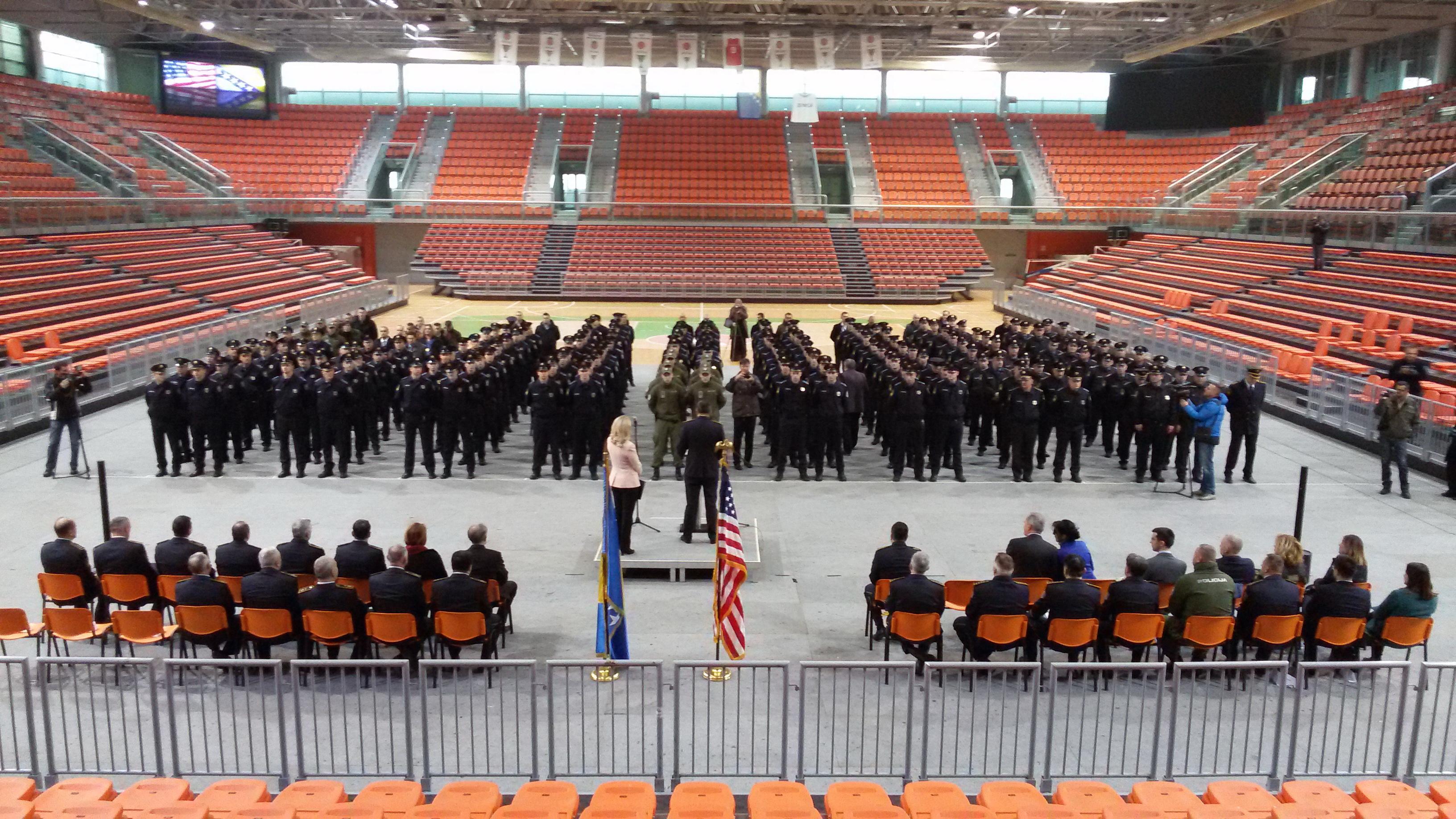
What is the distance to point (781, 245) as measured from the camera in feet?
143

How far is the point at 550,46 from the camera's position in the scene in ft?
102

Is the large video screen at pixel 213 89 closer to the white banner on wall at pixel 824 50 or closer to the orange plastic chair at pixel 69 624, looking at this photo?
the white banner on wall at pixel 824 50

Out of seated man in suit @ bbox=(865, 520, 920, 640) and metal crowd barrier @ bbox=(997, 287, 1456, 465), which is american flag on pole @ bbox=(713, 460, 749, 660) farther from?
metal crowd barrier @ bbox=(997, 287, 1456, 465)

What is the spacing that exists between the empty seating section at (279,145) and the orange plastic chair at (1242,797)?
4331cm

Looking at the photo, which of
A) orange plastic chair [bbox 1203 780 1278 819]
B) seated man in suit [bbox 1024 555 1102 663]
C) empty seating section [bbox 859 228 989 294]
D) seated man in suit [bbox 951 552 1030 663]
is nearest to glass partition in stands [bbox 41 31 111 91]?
empty seating section [bbox 859 228 989 294]

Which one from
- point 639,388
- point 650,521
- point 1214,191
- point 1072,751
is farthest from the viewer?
point 1214,191

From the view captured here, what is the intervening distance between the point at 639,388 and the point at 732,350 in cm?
402

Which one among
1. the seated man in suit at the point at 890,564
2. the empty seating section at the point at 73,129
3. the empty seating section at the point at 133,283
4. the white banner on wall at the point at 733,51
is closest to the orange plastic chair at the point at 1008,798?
the seated man in suit at the point at 890,564

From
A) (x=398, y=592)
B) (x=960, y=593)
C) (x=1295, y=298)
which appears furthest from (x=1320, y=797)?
(x=1295, y=298)

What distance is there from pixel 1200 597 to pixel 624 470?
5631mm

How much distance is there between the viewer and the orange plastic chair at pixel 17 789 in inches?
215

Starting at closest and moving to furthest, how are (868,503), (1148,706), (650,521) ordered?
(1148,706) < (650,521) < (868,503)

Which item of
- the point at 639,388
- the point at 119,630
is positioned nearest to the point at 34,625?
the point at 119,630

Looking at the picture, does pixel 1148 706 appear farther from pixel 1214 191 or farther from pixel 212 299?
pixel 1214 191
